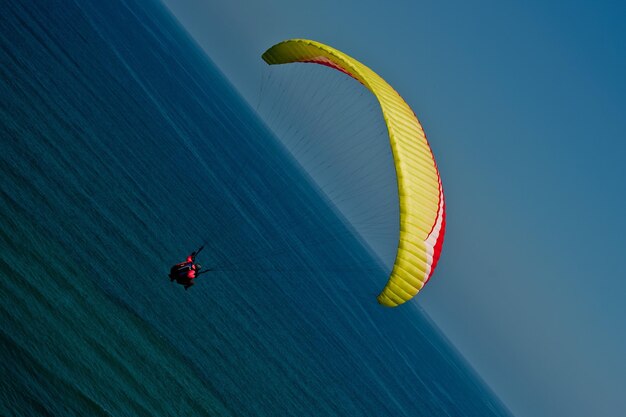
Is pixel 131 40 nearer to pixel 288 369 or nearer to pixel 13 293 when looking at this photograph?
pixel 288 369

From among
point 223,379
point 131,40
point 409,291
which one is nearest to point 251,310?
point 223,379

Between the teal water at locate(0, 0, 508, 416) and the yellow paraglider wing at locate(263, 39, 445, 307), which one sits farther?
the teal water at locate(0, 0, 508, 416)

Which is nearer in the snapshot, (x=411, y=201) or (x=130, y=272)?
(x=411, y=201)

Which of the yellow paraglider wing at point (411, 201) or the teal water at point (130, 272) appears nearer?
the yellow paraglider wing at point (411, 201)

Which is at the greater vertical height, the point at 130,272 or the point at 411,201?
the point at 130,272
